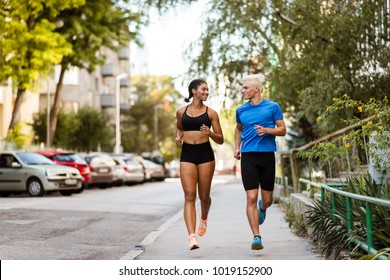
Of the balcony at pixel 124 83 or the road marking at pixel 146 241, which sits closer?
the road marking at pixel 146 241

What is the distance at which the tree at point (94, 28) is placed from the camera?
32938 mm

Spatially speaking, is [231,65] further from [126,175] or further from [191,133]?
[126,175]

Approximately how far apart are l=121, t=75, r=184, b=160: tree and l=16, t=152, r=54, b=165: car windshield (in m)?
50.8

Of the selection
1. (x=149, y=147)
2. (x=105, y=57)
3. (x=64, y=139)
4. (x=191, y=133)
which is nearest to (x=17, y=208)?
(x=191, y=133)

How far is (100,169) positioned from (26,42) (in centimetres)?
703

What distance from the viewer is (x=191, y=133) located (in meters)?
9.49

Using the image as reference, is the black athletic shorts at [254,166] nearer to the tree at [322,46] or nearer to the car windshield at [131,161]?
the tree at [322,46]

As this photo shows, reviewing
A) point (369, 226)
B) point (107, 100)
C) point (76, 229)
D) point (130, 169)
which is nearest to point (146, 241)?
point (76, 229)

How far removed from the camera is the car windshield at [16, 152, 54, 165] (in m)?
27.2

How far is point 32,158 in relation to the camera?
90.7ft

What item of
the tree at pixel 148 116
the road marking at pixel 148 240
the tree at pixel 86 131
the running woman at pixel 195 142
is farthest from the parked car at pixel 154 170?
the running woman at pixel 195 142

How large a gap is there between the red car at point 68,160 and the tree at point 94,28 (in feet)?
12.4
